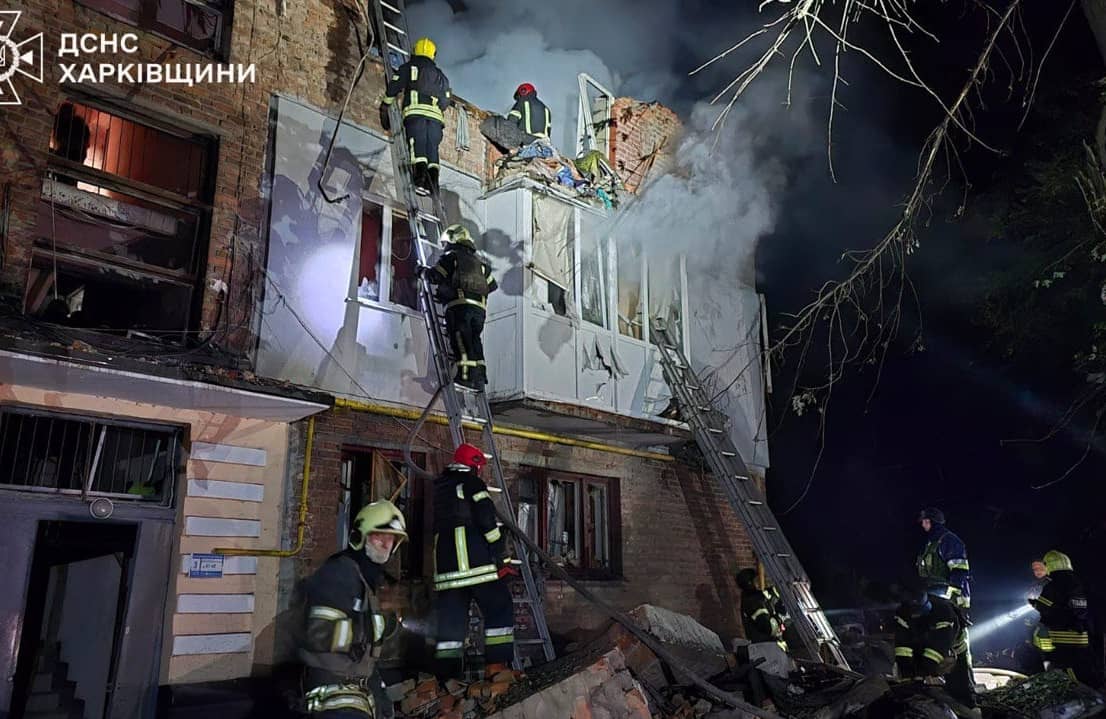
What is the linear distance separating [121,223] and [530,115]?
17.0ft

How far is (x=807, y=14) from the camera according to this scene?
11.5ft

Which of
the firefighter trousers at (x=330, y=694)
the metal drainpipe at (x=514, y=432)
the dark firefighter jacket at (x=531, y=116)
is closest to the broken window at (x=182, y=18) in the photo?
the dark firefighter jacket at (x=531, y=116)

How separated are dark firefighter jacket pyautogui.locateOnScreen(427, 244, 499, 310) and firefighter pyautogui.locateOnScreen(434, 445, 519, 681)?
2.32 meters

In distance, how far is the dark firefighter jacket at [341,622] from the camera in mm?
4047

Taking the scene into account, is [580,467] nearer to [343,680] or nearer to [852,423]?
[343,680]

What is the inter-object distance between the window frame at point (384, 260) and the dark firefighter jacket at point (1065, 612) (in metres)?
7.42

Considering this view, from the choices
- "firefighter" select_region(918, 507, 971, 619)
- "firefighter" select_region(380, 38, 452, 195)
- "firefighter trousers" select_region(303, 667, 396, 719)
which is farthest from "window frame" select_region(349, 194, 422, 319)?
"firefighter" select_region(918, 507, 971, 619)

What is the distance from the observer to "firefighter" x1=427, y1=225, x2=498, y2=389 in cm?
801

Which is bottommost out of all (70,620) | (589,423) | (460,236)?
(70,620)

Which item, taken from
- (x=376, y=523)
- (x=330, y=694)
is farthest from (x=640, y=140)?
(x=330, y=694)

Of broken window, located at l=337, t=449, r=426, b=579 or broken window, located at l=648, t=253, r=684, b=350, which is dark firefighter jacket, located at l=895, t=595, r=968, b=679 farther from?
broken window, located at l=648, t=253, r=684, b=350

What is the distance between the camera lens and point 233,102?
8133mm

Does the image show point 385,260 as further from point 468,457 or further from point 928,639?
point 928,639

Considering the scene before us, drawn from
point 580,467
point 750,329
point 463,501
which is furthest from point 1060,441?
point 463,501
